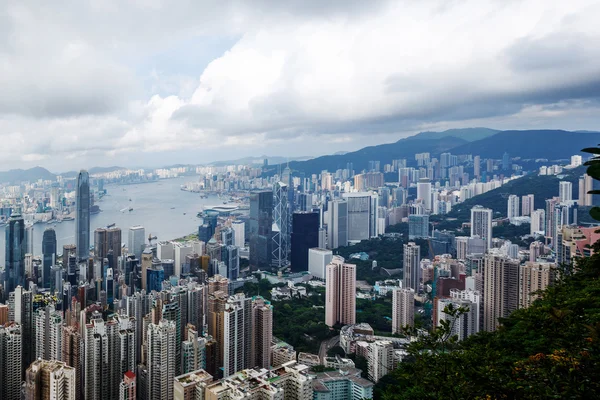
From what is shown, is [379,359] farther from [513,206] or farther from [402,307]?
[513,206]

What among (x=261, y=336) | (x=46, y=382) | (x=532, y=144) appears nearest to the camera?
(x=46, y=382)

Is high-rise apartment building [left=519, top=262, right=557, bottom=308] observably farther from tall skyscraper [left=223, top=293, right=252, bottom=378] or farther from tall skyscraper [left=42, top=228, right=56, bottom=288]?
tall skyscraper [left=42, top=228, right=56, bottom=288]

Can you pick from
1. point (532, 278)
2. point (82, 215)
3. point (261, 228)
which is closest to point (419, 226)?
point (261, 228)

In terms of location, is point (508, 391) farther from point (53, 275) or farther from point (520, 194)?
point (520, 194)

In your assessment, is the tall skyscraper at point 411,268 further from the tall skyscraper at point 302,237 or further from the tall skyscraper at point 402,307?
the tall skyscraper at point 302,237

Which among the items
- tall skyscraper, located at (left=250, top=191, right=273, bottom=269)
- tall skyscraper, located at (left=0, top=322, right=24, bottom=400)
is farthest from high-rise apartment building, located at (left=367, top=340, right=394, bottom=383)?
tall skyscraper, located at (left=250, top=191, right=273, bottom=269)
